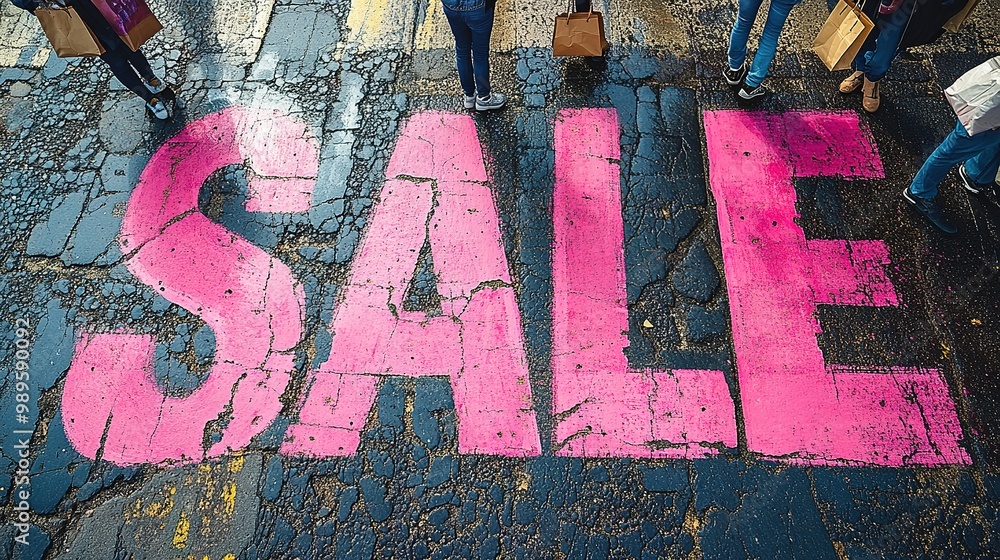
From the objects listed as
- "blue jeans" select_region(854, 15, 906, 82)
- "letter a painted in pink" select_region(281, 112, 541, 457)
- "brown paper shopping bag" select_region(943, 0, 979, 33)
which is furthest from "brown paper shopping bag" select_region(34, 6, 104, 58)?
"brown paper shopping bag" select_region(943, 0, 979, 33)

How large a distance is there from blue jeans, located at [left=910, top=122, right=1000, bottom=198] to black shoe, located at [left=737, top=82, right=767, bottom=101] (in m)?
1.15

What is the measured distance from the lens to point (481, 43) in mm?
3785

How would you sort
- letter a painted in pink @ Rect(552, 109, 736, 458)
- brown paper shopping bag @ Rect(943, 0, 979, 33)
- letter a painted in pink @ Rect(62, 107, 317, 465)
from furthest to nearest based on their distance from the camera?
1. brown paper shopping bag @ Rect(943, 0, 979, 33)
2. letter a painted in pink @ Rect(62, 107, 317, 465)
3. letter a painted in pink @ Rect(552, 109, 736, 458)

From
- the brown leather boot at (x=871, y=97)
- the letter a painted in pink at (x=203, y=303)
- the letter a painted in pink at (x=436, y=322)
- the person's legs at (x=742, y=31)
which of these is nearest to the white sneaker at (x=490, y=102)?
the letter a painted in pink at (x=436, y=322)

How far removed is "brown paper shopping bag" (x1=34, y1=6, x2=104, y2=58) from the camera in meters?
3.59

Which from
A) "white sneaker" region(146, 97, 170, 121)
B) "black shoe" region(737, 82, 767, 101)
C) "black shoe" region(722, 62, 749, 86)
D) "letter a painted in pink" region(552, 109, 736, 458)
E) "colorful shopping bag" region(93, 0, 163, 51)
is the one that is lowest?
"letter a painted in pink" region(552, 109, 736, 458)

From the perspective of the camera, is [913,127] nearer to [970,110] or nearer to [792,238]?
[970,110]

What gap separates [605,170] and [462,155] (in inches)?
38.6

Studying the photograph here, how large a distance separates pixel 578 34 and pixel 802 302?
2253mm

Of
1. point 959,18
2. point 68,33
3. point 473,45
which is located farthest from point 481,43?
point 959,18

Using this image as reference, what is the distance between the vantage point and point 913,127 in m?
4.09

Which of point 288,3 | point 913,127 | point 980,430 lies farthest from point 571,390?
point 288,3

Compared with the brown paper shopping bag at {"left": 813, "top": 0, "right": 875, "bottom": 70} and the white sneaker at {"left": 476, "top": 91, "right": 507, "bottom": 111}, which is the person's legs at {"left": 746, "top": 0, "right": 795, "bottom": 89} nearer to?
the brown paper shopping bag at {"left": 813, "top": 0, "right": 875, "bottom": 70}

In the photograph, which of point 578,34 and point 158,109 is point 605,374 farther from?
point 158,109
